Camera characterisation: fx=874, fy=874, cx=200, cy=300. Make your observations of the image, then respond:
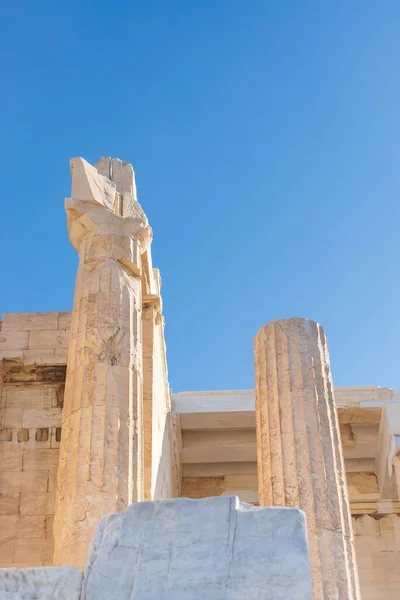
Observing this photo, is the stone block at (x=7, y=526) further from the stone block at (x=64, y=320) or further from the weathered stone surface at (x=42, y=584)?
the weathered stone surface at (x=42, y=584)

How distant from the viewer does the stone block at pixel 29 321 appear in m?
16.3

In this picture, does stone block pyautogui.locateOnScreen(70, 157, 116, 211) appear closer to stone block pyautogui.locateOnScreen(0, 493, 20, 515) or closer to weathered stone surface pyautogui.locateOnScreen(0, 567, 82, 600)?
stone block pyautogui.locateOnScreen(0, 493, 20, 515)

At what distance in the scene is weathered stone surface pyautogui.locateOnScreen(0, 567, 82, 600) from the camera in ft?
18.6

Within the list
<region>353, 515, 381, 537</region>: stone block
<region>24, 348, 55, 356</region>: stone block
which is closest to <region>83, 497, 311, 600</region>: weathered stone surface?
<region>24, 348, 55, 356</region>: stone block

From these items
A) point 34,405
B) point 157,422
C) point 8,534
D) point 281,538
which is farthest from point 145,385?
point 281,538

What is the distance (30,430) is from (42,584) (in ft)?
32.2

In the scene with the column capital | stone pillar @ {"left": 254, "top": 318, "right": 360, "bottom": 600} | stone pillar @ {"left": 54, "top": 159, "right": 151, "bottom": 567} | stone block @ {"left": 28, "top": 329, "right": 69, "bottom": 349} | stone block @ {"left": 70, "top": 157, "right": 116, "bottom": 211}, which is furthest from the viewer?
stone block @ {"left": 28, "top": 329, "right": 69, "bottom": 349}

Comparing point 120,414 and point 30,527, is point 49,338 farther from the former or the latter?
point 120,414

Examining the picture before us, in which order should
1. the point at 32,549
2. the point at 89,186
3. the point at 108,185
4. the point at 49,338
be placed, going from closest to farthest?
the point at 89,186 → the point at 108,185 → the point at 32,549 → the point at 49,338

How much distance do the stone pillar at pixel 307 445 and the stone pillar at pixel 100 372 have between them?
7.60 ft

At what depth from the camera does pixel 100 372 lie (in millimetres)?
11773

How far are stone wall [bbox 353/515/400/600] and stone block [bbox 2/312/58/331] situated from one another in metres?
8.63

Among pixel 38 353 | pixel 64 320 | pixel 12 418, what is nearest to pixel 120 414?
pixel 12 418

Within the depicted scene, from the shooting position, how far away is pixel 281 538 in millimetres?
5578
